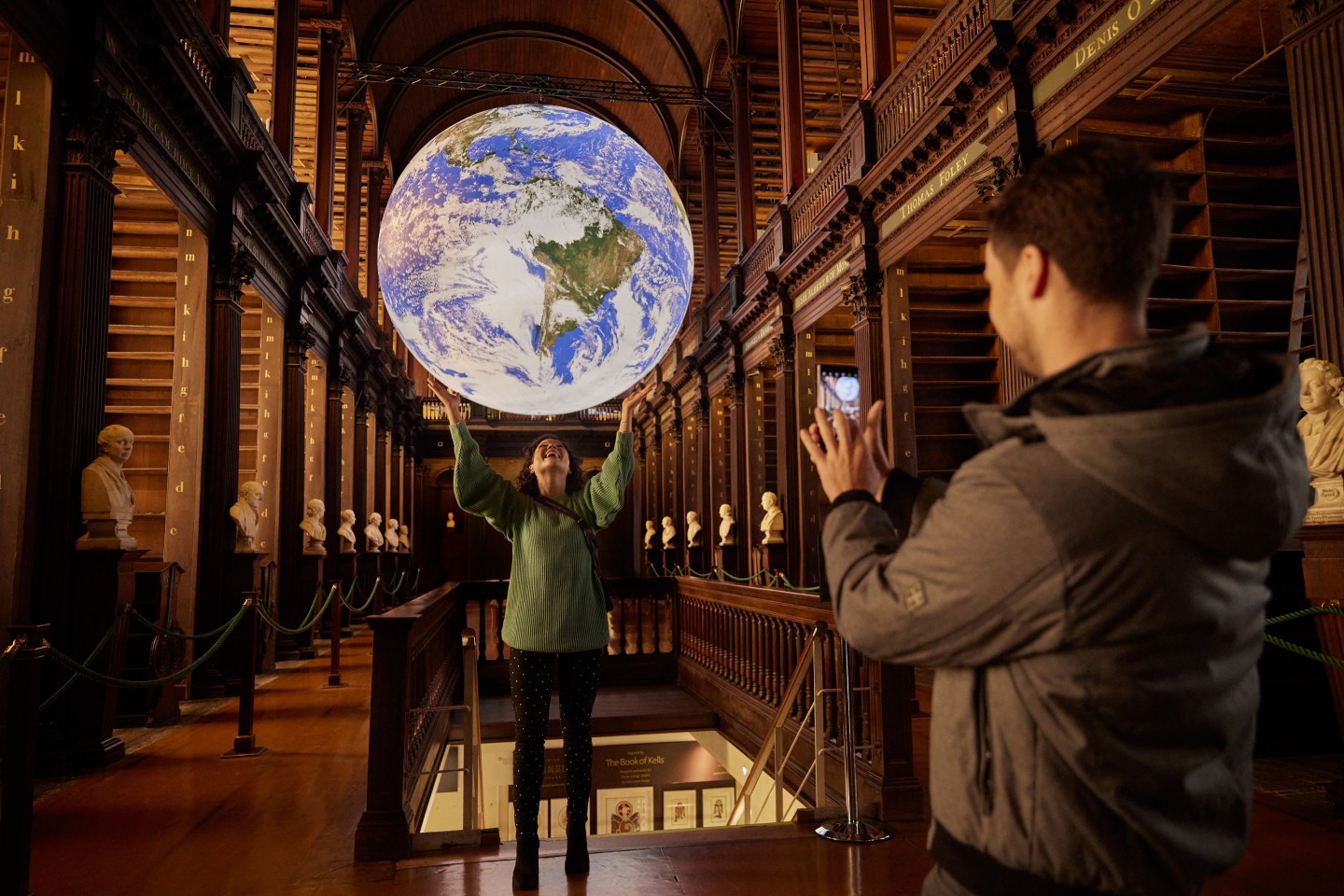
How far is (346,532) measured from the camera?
38.0 ft

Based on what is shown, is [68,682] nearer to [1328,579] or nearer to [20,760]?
[20,760]

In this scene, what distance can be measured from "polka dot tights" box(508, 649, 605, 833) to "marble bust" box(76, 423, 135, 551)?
3450 millimetres

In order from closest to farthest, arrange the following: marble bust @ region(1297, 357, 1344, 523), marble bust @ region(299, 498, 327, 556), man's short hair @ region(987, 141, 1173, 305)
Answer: man's short hair @ region(987, 141, 1173, 305) → marble bust @ region(1297, 357, 1344, 523) → marble bust @ region(299, 498, 327, 556)

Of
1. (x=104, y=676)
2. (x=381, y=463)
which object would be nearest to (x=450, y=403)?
(x=104, y=676)

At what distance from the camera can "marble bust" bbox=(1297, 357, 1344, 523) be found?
360 centimetres

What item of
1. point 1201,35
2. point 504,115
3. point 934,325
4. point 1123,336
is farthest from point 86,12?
point 934,325

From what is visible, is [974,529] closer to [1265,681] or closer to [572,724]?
[572,724]

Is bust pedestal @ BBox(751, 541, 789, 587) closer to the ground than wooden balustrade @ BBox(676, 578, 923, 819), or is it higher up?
higher up

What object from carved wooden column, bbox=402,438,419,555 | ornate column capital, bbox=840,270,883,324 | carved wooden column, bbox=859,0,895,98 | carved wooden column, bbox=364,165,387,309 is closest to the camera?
carved wooden column, bbox=859,0,895,98

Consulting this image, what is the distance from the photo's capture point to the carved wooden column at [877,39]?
8.49m

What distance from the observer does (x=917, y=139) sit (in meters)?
7.39

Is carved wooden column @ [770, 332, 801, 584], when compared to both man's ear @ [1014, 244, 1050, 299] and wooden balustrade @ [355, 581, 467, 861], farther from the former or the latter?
man's ear @ [1014, 244, 1050, 299]

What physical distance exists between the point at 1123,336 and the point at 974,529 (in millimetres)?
268

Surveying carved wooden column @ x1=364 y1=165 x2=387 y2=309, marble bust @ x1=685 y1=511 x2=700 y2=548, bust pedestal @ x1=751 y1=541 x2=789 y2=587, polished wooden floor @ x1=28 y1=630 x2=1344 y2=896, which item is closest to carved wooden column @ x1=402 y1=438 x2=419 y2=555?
carved wooden column @ x1=364 y1=165 x2=387 y2=309
